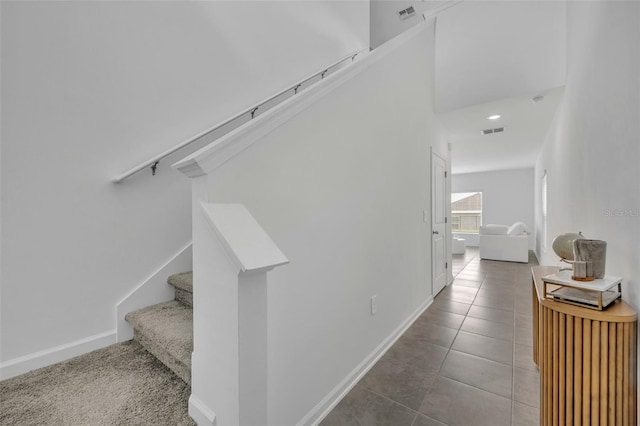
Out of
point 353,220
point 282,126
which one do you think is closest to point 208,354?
point 282,126

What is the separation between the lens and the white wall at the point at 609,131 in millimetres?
1179

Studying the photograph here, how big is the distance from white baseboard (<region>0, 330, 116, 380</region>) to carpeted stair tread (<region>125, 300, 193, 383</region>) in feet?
0.51

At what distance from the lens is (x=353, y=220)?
1790 mm

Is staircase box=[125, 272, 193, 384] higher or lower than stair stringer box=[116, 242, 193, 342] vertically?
lower

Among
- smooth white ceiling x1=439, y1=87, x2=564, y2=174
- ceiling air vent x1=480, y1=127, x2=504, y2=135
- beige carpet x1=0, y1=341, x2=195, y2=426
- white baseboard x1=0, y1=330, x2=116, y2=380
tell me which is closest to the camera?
beige carpet x1=0, y1=341, x2=195, y2=426

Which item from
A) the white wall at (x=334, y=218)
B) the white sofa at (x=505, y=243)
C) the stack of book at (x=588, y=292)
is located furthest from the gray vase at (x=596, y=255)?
the white sofa at (x=505, y=243)

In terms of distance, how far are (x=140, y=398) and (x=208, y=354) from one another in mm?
494

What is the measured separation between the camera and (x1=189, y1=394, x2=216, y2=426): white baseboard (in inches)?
38.1

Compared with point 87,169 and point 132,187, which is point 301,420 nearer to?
point 132,187

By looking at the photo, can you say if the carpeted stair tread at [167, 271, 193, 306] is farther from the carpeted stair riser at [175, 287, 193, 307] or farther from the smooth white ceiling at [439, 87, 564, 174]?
the smooth white ceiling at [439, 87, 564, 174]

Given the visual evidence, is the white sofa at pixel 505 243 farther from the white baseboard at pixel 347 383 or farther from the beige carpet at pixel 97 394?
the beige carpet at pixel 97 394

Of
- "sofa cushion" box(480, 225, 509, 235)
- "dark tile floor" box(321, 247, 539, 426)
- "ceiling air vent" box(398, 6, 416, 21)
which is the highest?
"ceiling air vent" box(398, 6, 416, 21)

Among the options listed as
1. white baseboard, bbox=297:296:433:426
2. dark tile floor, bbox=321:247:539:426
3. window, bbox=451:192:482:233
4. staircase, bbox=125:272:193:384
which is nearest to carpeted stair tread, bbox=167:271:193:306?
staircase, bbox=125:272:193:384

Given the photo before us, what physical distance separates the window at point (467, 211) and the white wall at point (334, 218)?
7669 millimetres
